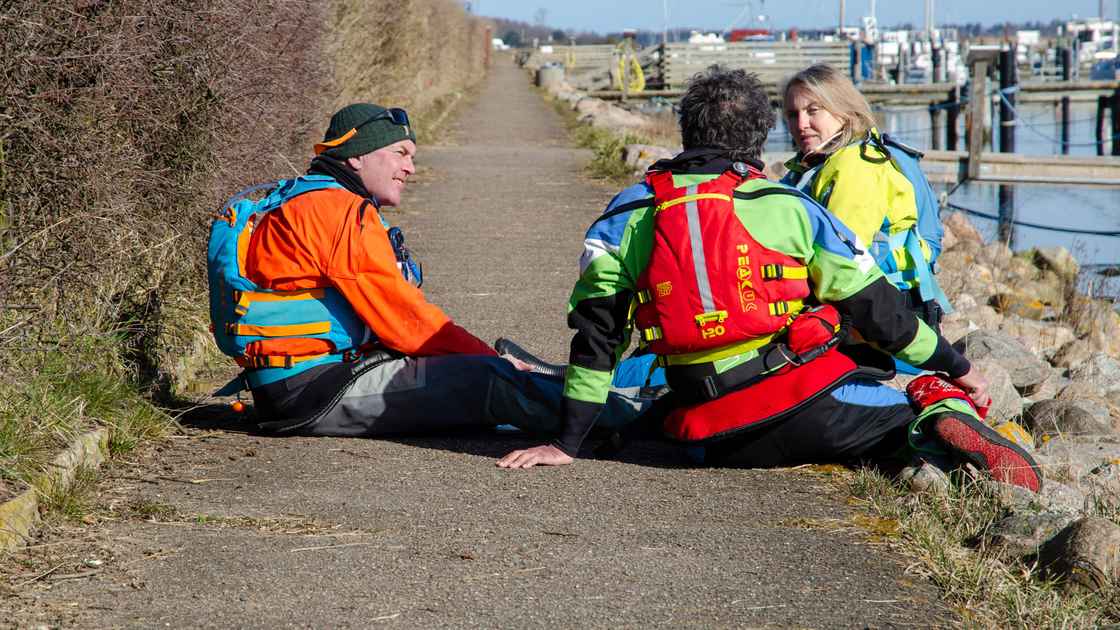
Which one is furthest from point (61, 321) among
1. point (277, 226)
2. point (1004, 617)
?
point (1004, 617)

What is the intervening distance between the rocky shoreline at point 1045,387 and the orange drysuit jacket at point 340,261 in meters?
1.92

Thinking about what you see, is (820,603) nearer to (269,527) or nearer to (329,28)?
(269,527)

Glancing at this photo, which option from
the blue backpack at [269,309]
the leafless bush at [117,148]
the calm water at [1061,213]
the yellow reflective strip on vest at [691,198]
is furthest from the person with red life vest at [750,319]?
the calm water at [1061,213]

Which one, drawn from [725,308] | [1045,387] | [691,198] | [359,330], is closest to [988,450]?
[725,308]

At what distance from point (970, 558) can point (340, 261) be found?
241 centimetres

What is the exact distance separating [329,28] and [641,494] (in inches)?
341

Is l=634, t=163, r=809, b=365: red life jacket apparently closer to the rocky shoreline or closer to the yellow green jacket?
the yellow green jacket

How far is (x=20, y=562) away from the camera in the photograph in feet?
12.0

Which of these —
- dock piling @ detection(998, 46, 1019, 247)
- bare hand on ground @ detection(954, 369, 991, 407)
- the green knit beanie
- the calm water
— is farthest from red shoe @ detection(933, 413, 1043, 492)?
dock piling @ detection(998, 46, 1019, 247)

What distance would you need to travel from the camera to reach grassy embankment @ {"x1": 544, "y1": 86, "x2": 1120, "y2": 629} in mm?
3328

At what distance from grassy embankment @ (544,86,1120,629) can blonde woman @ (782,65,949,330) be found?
37.0 inches

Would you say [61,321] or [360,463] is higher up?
[61,321]

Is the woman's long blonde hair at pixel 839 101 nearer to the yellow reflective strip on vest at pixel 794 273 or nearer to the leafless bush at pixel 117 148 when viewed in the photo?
A: the yellow reflective strip on vest at pixel 794 273

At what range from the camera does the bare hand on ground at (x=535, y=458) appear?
4801mm
